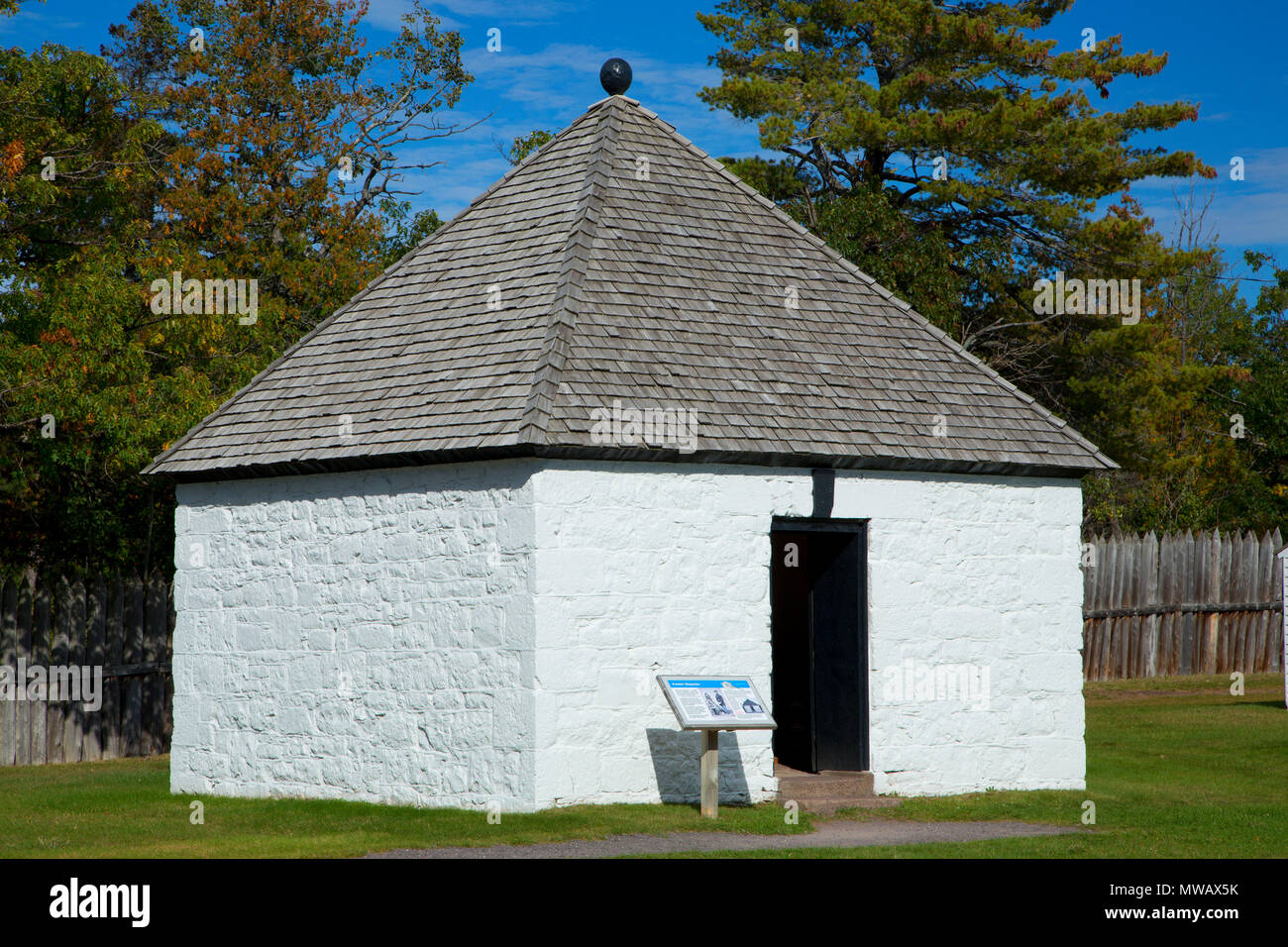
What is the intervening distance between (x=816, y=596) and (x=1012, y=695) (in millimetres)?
1988

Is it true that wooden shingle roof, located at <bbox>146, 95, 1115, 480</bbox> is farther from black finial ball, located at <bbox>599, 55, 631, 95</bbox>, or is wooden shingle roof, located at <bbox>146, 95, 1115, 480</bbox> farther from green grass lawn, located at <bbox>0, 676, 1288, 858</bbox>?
green grass lawn, located at <bbox>0, 676, 1288, 858</bbox>

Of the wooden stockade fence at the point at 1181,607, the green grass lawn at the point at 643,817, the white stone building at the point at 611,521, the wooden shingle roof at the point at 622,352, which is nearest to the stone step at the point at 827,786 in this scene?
the white stone building at the point at 611,521

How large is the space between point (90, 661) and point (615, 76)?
8967mm

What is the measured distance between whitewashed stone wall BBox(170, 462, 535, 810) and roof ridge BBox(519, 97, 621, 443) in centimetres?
43

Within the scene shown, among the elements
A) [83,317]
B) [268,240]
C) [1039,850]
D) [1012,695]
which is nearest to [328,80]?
[268,240]

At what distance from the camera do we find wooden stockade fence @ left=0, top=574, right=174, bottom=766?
16.7 metres

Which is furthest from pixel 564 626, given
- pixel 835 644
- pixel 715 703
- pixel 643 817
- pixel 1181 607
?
pixel 1181 607

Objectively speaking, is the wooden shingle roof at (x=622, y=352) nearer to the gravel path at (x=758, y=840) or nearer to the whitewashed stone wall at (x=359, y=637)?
the whitewashed stone wall at (x=359, y=637)

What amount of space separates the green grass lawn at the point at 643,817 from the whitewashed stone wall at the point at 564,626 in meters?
0.42

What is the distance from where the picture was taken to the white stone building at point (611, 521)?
11.5 m

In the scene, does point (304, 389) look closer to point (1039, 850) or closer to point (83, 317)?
point (83, 317)

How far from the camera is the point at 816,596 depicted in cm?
1299

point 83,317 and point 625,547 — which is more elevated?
point 83,317

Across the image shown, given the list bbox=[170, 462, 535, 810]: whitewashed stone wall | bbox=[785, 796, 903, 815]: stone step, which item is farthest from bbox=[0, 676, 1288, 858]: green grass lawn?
bbox=[170, 462, 535, 810]: whitewashed stone wall
